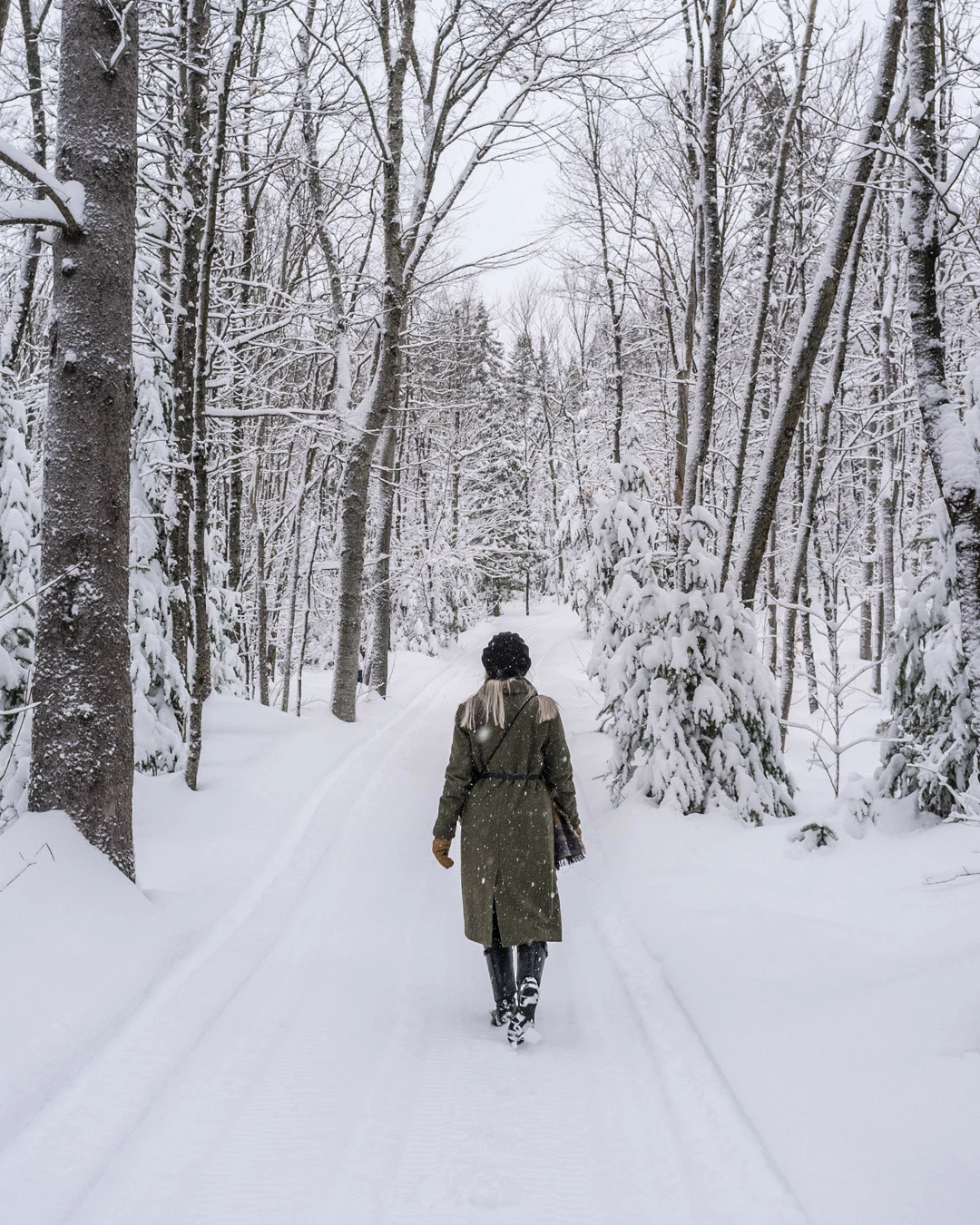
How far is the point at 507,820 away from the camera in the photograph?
156 inches

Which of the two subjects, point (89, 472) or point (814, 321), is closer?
point (89, 472)

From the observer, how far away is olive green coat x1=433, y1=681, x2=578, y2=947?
12.8 ft

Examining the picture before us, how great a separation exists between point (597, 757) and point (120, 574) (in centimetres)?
684

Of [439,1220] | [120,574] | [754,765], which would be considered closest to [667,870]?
[754,765]

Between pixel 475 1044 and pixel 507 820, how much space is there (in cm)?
103

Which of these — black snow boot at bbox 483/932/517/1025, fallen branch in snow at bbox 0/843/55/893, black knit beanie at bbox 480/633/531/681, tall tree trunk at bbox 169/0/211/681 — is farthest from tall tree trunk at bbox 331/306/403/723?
black snow boot at bbox 483/932/517/1025

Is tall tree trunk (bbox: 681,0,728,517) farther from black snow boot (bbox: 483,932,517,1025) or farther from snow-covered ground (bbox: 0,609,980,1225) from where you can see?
black snow boot (bbox: 483,932,517,1025)

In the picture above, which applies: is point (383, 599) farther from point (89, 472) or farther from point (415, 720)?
point (89, 472)

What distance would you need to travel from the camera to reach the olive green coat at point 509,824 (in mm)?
3900

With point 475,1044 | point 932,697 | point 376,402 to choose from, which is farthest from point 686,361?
point 475,1044

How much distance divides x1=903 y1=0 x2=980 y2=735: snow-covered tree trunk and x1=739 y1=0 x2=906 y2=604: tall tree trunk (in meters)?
3.23

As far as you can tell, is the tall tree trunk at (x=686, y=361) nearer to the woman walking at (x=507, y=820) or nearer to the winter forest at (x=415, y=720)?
the winter forest at (x=415, y=720)

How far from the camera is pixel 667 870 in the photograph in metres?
6.20

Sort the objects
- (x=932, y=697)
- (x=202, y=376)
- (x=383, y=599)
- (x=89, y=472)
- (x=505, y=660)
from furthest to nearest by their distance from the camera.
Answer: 1. (x=383, y=599)
2. (x=202, y=376)
3. (x=932, y=697)
4. (x=89, y=472)
5. (x=505, y=660)
